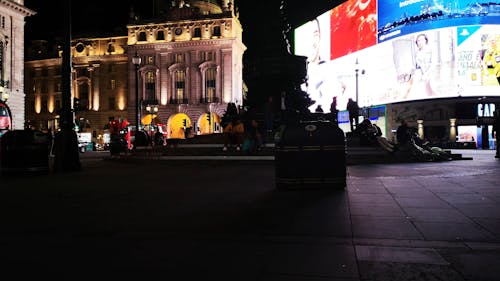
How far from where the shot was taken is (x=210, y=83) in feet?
233

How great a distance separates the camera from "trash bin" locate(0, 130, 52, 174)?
12625 mm

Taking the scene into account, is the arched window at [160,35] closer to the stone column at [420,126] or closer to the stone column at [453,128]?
the stone column at [420,126]

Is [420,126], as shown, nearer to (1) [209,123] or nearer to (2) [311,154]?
(1) [209,123]

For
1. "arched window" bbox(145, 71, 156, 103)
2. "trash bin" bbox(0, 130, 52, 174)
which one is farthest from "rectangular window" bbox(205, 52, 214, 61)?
"trash bin" bbox(0, 130, 52, 174)

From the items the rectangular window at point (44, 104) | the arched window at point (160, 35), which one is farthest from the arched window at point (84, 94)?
the arched window at point (160, 35)

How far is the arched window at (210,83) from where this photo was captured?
231 feet

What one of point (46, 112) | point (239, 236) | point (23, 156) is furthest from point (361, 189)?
point (46, 112)

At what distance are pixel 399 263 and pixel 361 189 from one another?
4.95m

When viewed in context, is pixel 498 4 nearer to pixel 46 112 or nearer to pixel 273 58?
pixel 273 58

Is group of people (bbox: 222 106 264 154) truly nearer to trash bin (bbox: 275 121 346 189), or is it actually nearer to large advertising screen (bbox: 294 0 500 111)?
trash bin (bbox: 275 121 346 189)

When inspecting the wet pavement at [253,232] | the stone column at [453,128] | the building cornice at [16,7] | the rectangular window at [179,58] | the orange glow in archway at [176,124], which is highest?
the building cornice at [16,7]

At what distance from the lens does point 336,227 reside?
5391 mm

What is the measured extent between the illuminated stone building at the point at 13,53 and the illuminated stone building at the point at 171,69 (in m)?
15.7

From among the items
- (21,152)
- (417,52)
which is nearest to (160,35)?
(417,52)
